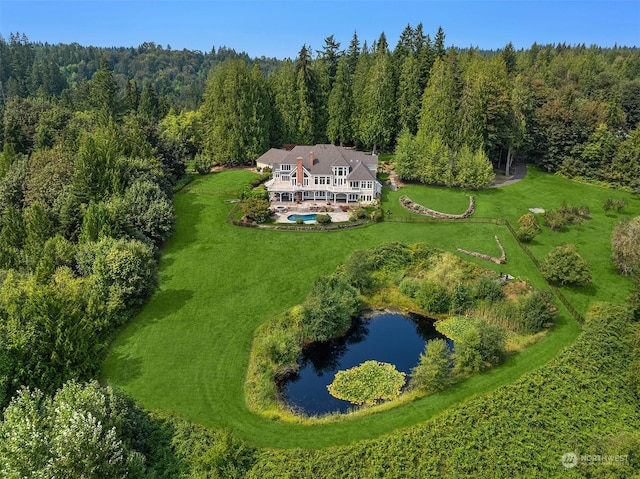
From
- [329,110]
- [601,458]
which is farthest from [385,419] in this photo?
[329,110]

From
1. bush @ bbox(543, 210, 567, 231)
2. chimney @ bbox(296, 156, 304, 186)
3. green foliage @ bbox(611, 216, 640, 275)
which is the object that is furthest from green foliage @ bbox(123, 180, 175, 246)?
green foliage @ bbox(611, 216, 640, 275)

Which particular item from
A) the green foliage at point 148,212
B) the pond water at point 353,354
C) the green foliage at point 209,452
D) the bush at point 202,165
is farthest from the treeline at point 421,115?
the green foliage at point 209,452

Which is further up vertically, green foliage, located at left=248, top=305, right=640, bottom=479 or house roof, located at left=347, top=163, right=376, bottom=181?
house roof, located at left=347, top=163, right=376, bottom=181

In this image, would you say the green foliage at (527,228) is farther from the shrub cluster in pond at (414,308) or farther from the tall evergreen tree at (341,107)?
the tall evergreen tree at (341,107)

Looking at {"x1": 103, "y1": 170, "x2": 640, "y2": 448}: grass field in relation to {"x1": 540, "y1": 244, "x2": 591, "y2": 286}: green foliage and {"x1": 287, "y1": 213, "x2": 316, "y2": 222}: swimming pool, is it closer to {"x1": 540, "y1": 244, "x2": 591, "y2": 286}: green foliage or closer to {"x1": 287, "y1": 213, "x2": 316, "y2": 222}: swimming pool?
{"x1": 540, "y1": 244, "x2": 591, "y2": 286}: green foliage

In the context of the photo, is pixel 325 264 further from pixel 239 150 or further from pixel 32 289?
pixel 239 150

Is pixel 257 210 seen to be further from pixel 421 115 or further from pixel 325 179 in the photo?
pixel 421 115
